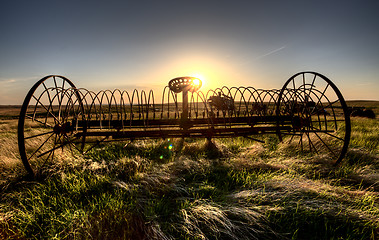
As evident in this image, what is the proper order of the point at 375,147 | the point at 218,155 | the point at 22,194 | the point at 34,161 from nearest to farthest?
the point at 22,194
the point at 34,161
the point at 218,155
the point at 375,147

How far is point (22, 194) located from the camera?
2.60m

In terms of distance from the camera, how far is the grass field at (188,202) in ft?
6.18

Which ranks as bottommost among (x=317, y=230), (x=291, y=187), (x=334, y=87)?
(x=317, y=230)

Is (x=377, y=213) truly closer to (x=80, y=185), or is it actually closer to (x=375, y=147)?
(x=375, y=147)

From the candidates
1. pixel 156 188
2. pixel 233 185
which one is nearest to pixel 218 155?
pixel 233 185

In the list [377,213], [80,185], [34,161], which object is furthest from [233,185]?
[34,161]

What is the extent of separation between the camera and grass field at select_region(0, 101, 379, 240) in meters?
1.88

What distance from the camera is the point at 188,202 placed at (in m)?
2.32

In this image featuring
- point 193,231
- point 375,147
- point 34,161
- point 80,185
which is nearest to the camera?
point 193,231

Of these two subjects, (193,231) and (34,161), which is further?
(34,161)

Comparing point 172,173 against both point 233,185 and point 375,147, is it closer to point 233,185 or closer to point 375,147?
point 233,185

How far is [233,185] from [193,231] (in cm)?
135

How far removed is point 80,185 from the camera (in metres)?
2.79

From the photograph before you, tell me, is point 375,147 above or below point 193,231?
above
